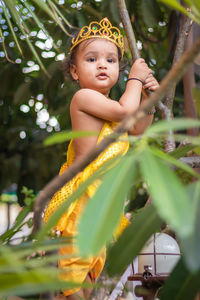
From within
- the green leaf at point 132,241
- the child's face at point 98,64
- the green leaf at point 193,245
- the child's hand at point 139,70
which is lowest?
the child's face at point 98,64

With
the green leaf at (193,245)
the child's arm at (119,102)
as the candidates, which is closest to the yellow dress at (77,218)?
the child's arm at (119,102)

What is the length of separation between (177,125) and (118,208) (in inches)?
4.0

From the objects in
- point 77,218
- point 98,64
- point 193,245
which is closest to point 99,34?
point 98,64

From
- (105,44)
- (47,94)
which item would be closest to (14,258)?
(105,44)

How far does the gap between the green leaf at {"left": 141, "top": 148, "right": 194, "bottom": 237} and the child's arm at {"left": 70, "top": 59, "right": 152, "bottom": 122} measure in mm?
759

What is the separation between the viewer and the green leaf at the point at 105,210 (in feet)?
1.18

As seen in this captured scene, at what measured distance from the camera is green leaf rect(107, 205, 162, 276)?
1.61 feet

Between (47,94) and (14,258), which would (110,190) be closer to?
(14,258)

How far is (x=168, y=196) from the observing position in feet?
1.26

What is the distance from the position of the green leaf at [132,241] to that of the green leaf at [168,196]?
0.09 m

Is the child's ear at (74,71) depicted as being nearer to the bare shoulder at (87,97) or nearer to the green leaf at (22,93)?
the bare shoulder at (87,97)

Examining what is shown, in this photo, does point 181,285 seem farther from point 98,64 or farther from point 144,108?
point 98,64

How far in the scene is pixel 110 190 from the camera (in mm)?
425

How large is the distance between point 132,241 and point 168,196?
14 cm
